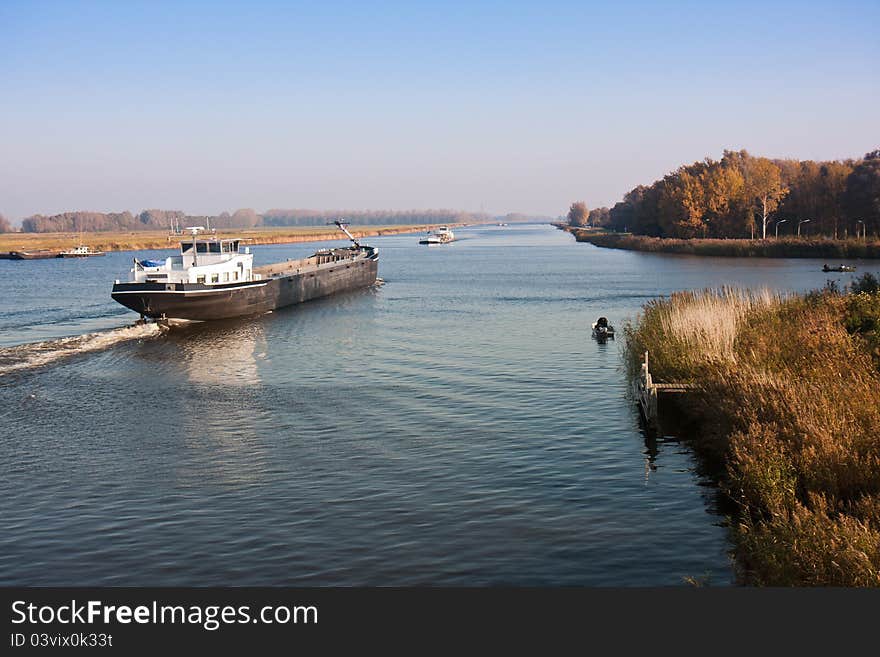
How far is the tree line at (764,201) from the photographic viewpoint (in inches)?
5231

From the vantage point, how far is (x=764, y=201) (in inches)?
5482

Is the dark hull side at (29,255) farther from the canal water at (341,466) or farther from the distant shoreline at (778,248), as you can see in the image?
the canal water at (341,466)

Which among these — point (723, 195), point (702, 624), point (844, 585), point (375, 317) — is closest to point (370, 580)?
point (702, 624)

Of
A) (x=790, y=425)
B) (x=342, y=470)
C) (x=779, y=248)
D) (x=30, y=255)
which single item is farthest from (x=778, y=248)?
(x=30, y=255)

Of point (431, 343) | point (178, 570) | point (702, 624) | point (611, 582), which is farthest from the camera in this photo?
point (431, 343)

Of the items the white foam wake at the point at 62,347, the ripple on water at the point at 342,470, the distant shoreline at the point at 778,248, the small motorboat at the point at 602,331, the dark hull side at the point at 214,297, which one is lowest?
the ripple on water at the point at 342,470

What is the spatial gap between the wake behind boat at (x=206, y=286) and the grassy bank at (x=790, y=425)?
36190 millimetres

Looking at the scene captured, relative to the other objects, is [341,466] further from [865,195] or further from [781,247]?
[865,195]

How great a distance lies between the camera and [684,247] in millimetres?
138000

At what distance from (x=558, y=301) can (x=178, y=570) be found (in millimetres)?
56698

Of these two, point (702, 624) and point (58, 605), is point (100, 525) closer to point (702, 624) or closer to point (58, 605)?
point (58, 605)

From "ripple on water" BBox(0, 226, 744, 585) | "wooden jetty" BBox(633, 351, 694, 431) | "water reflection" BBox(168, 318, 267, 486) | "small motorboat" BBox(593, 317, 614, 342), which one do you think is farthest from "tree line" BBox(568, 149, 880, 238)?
"wooden jetty" BBox(633, 351, 694, 431)

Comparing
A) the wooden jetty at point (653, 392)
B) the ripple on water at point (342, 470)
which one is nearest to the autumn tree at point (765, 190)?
the ripple on water at point (342, 470)

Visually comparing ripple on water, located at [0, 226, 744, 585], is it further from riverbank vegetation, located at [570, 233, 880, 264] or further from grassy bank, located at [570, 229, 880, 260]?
riverbank vegetation, located at [570, 233, 880, 264]
